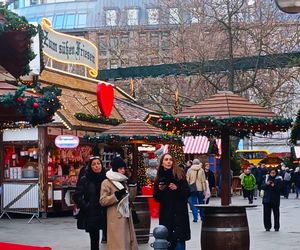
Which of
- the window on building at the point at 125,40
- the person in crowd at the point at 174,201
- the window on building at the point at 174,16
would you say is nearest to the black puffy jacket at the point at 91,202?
the person in crowd at the point at 174,201

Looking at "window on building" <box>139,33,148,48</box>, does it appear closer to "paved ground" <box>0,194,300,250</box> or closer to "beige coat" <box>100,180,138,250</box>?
"paved ground" <box>0,194,300,250</box>

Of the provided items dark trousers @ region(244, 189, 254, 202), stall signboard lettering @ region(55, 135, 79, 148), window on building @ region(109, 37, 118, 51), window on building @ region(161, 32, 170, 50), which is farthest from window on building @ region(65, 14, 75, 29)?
stall signboard lettering @ region(55, 135, 79, 148)

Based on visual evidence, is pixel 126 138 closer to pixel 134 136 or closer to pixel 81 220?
pixel 134 136

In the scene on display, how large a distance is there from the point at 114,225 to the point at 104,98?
50.1ft

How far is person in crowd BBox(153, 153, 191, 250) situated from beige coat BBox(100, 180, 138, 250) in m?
0.55

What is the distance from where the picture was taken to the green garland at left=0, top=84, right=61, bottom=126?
35.4ft

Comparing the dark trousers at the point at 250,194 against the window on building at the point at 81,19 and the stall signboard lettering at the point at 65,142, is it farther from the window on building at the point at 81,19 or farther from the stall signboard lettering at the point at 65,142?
the window on building at the point at 81,19

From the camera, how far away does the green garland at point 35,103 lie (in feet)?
35.4

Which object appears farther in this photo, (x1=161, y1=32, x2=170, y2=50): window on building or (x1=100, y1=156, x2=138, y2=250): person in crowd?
(x1=161, y1=32, x2=170, y2=50): window on building

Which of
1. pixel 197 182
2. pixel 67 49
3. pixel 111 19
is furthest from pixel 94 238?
pixel 111 19

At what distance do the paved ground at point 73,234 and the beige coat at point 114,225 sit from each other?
3.20m

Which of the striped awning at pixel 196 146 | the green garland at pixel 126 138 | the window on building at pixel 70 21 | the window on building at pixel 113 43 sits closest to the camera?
the green garland at pixel 126 138

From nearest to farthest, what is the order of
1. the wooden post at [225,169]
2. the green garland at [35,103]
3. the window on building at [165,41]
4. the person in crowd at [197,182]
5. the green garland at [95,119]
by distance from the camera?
the green garland at [35,103], the wooden post at [225,169], the person in crowd at [197,182], the green garland at [95,119], the window on building at [165,41]

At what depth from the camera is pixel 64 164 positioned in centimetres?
2480
